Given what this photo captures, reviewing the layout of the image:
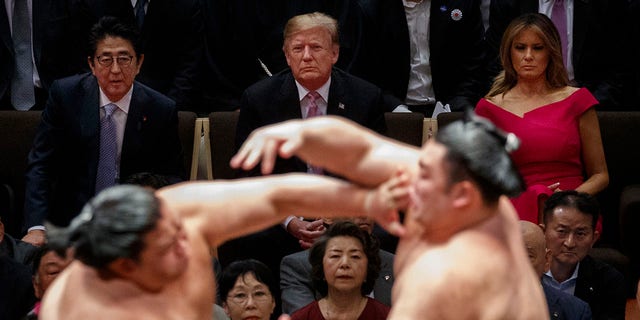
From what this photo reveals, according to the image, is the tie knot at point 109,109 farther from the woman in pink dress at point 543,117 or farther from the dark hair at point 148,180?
the woman in pink dress at point 543,117

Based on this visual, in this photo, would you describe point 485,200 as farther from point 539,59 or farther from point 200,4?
point 200,4

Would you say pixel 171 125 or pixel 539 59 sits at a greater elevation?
pixel 539 59

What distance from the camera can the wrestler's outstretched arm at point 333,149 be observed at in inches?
98.1

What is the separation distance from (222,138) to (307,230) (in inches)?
23.1

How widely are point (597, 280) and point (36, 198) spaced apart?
204cm

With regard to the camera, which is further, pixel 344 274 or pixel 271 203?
pixel 344 274

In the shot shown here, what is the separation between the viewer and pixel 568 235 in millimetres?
4426

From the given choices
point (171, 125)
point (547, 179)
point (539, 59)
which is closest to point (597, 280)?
point (547, 179)

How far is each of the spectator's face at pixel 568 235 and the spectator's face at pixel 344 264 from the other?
0.76m

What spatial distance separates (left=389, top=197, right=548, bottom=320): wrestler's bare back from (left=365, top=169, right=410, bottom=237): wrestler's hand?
0.23 feet

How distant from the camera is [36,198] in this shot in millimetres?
4543

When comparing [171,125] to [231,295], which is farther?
[171,125]

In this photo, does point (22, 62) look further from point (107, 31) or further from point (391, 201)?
point (391, 201)

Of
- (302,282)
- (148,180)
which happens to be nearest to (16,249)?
(148,180)
